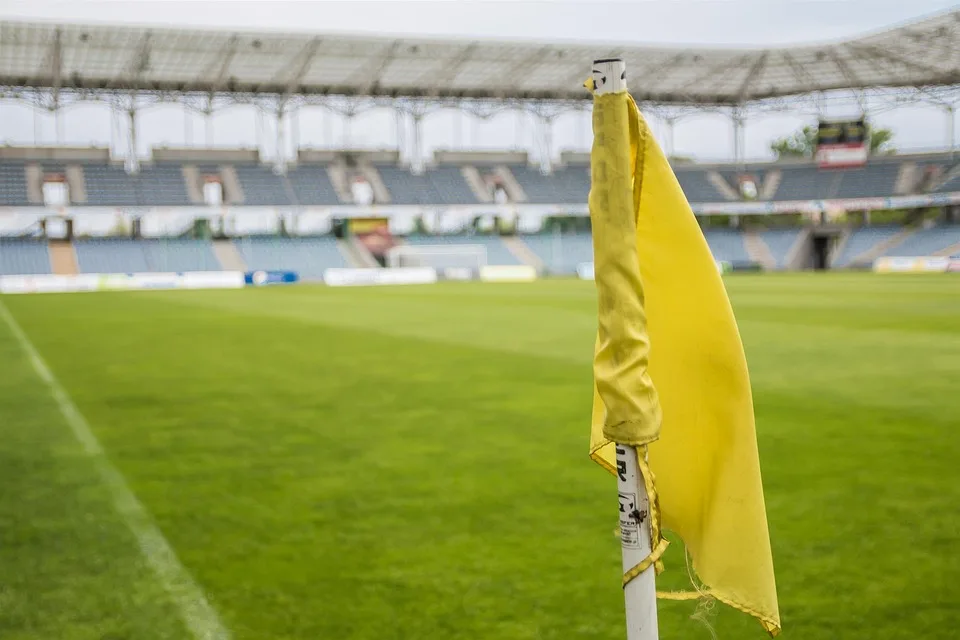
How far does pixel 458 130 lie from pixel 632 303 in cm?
6274

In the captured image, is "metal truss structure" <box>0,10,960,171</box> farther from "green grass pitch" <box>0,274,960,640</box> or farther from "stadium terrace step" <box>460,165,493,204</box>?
"green grass pitch" <box>0,274,960,640</box>

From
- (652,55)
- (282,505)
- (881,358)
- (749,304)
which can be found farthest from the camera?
(652,55)

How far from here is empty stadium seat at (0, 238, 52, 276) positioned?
161 ft

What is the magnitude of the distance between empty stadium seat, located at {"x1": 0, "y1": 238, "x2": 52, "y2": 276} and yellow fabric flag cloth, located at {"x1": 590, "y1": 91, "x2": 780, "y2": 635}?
51660mm

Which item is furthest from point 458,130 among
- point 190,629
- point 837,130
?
point 190,629

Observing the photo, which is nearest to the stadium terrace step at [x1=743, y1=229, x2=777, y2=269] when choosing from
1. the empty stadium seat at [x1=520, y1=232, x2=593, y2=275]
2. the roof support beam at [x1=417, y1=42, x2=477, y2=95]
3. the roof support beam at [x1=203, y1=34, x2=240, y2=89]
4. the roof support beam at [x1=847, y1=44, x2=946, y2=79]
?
the empty stadium seat at [x1=520, y1=232, x2=593, y2=275]

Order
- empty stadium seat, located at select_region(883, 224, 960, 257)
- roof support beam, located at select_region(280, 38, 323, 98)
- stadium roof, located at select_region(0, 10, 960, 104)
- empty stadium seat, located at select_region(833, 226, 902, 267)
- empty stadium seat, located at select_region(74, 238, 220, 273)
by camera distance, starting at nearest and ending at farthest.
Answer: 1. stadium roof, located at select_region(0, 10, 960, 104)
2. roof support beam, located at select_region(280, 38, 323, 98)
3. empty stadium seat, located at select_region(74, 238, 220, 273)
4. empty stadium seat, located at select_region(883, 224, 960, 257)
5. empty stadium seat, located at select_region(833, 226, 902, 267)

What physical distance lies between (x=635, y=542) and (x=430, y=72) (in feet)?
175

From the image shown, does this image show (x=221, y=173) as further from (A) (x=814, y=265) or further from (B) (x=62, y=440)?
(B) (x=62, y=440)

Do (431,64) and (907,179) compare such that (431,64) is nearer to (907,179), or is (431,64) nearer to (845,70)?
(845,70)

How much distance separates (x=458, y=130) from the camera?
209 ft

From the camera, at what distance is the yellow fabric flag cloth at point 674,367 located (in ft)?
7.14

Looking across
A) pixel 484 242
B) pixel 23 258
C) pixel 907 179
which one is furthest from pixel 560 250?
pixel 23 258

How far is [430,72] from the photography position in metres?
53.5
